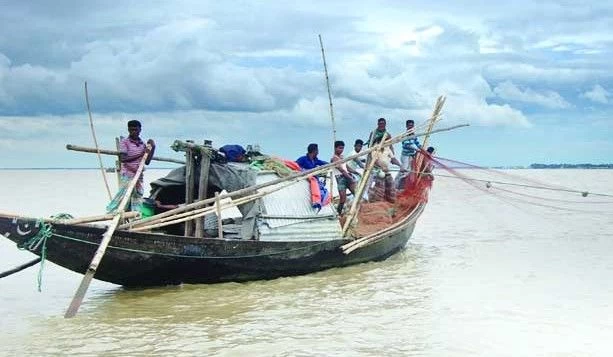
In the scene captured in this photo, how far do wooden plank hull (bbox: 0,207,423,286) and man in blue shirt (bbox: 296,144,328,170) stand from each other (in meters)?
1.38

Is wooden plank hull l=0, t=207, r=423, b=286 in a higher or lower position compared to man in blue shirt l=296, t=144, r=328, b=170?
lower

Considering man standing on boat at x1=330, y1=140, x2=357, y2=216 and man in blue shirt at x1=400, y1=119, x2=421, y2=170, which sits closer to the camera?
man standing on boat at x1=330, y1=140, x2=357, y2=216

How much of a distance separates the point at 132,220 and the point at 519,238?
11.3m

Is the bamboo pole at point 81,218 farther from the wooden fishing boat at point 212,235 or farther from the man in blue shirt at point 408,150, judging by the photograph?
the man in blue shirt at point 408,150

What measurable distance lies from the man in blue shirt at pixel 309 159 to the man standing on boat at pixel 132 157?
2652 millimetres

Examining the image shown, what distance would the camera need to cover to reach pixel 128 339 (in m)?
7.41

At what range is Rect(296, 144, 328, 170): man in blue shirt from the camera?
1150 centimetres

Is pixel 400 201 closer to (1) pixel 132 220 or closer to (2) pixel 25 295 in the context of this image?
(1) pixel 132 220

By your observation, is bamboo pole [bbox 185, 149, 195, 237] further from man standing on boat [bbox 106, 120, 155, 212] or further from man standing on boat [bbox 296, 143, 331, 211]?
man standing on boat [bbox 296, 143, 331, 211]

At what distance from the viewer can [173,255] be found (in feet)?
30.2

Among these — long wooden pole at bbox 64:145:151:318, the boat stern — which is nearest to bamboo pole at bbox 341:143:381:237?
long wooden pole at bbox 64:145:151:318

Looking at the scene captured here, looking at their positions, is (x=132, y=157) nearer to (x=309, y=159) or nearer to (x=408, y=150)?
(x=309, y=159)

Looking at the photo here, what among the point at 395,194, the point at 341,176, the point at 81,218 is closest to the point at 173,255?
the point at 81,218

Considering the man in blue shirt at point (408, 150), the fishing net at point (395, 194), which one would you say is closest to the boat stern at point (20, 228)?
the fishing net at point (395, 194)
